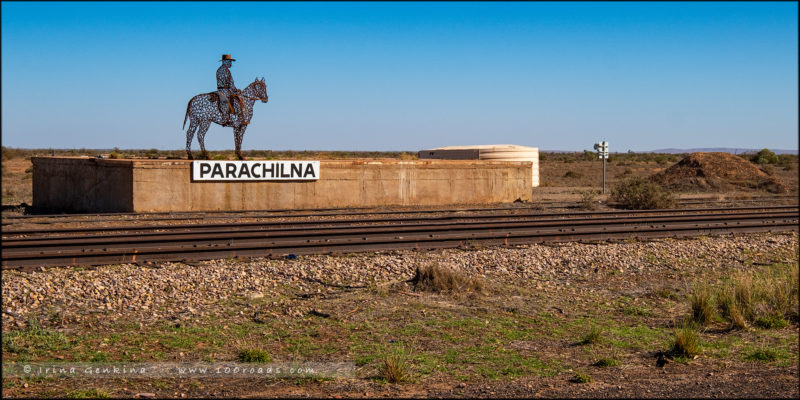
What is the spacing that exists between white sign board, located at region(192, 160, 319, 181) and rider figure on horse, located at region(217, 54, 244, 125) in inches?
81.5

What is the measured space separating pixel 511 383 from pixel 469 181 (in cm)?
2409

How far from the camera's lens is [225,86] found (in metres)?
27.7

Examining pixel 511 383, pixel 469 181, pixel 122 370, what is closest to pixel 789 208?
pixel 469 181

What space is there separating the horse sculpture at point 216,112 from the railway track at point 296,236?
7.97 meters

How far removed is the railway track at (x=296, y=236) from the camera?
14.8 meters

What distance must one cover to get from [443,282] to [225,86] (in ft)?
56.2

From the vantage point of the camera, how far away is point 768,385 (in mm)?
8898

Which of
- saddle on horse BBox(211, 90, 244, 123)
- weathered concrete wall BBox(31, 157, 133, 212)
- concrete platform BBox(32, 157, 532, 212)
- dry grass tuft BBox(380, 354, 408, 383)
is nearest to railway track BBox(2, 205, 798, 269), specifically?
concrete platform BBox(32, 157, 532, 212)

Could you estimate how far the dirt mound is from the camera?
46062 mm

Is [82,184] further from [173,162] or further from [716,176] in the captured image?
[716,176]

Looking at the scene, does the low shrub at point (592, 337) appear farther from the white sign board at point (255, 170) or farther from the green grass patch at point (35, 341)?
the white sign board at point (255, 170)

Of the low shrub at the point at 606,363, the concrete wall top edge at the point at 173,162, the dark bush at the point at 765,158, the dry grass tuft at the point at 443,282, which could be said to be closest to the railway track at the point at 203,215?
the concrete wall top edge at the point at 173,162

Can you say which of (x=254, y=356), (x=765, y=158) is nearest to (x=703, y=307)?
(x=254, y=356)

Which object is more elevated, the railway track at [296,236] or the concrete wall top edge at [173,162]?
the concrete wall top edge at [173,162]
